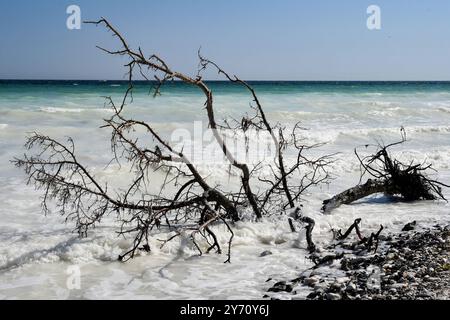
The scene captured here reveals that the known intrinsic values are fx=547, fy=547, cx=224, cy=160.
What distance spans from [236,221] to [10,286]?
278cm

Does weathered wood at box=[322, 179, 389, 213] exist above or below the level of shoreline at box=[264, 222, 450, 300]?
above

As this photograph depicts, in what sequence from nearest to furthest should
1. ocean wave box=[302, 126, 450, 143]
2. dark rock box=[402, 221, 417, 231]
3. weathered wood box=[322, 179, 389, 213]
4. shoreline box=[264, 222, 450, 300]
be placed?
shoreline box=[264, 222, 450, 300] < dark rock box=[402, 221, 417, 231] < weathered wood box=[322, 179, 389, 213] < ocean wave box=[302, 126, 450, 143]

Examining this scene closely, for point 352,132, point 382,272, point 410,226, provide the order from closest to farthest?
point 382,272, point 410,226, point 352,132

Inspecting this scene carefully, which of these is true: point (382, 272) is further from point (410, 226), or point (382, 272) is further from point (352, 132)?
point (352, 132)

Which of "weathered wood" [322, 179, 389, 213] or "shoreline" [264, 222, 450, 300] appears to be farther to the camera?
"weathered wood" [322, 179, 389, 213]

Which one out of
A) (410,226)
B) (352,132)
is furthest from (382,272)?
(352,132)

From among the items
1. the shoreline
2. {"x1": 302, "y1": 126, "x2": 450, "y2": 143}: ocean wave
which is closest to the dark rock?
the shoreline

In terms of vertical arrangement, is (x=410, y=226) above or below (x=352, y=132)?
below

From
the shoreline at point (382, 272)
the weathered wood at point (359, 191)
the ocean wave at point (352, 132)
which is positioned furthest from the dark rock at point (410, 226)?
the ocean wave at point (352, 132)

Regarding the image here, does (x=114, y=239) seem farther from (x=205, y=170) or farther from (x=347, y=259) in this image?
(x=205, y=170)

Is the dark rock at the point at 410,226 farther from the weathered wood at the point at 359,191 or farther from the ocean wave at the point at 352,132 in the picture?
the ocean wave at the point at 352,132

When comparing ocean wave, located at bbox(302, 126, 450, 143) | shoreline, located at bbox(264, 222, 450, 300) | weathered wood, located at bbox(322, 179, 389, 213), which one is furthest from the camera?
ocean wave, located at bbox(302, 126, 450, 143)

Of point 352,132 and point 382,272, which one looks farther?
point 352,132

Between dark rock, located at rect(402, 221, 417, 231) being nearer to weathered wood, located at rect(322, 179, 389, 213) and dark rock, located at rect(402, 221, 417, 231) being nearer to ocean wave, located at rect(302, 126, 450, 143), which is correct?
weathered wood, located at rect(322, 179, 389, 213)
